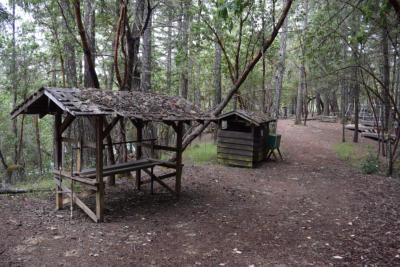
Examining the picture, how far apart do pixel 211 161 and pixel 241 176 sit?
2.81 metres

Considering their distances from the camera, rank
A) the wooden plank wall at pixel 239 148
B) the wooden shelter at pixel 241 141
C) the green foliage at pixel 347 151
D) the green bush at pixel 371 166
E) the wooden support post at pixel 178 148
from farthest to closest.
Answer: the green foliage at pixel 347 151 → the wooden plank wall at pixel 239 148 → the wooden shelter at pixel 241 141 → the green bush at pixel 371 166 → the wooden support post at pixel 178 148

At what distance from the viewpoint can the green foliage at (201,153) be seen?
13.6m

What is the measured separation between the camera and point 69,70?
37.4 feet

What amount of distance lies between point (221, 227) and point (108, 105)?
11.3 feet

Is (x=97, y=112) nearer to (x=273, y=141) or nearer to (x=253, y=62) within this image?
(x=253, y=62)

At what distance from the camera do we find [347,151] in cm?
1439

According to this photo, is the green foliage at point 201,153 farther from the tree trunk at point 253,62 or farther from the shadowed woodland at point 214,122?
the tree trunk at point 253,62

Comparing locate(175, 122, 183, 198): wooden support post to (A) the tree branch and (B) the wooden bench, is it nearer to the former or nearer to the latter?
(B) the wooden bench

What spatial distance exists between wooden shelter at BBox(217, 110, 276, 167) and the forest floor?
→ 7.69 feet

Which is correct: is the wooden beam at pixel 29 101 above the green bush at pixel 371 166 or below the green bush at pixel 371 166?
above

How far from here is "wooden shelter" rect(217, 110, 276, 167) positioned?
11.6 m

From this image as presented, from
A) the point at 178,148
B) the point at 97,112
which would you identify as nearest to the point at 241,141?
the point at 178,148

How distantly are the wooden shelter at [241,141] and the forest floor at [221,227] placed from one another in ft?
7.69

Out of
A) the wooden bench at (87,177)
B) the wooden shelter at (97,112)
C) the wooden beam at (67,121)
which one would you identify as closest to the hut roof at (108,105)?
the wooden shelter at (97,112)
